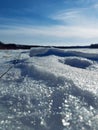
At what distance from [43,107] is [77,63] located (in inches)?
82.7

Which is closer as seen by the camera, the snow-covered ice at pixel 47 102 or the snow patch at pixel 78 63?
the snow-covered ice at pixel 47 102

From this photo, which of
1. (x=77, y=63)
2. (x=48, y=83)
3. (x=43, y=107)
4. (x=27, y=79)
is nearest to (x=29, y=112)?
(x=43, y=107)

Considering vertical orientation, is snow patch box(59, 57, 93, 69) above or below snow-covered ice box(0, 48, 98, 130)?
above

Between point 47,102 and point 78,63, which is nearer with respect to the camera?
point 47,102

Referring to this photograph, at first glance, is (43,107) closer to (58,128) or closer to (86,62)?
(58,128)

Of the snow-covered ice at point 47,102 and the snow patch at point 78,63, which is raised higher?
the snow patch at point 78,63

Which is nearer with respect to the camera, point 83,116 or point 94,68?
point 83,116

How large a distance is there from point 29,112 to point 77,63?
7.28ft

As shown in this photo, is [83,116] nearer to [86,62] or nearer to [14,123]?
[14,123]

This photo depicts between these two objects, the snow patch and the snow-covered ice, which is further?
the snow patch

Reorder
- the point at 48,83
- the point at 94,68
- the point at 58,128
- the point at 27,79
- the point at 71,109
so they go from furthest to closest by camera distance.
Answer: the point at 94,68, the point at 27,79, the point at 48,83, the point at 71,109, the point at 58,128

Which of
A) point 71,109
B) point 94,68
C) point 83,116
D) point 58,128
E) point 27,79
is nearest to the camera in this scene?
point 58,128

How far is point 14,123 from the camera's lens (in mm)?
1508

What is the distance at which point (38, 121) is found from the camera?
155cm
